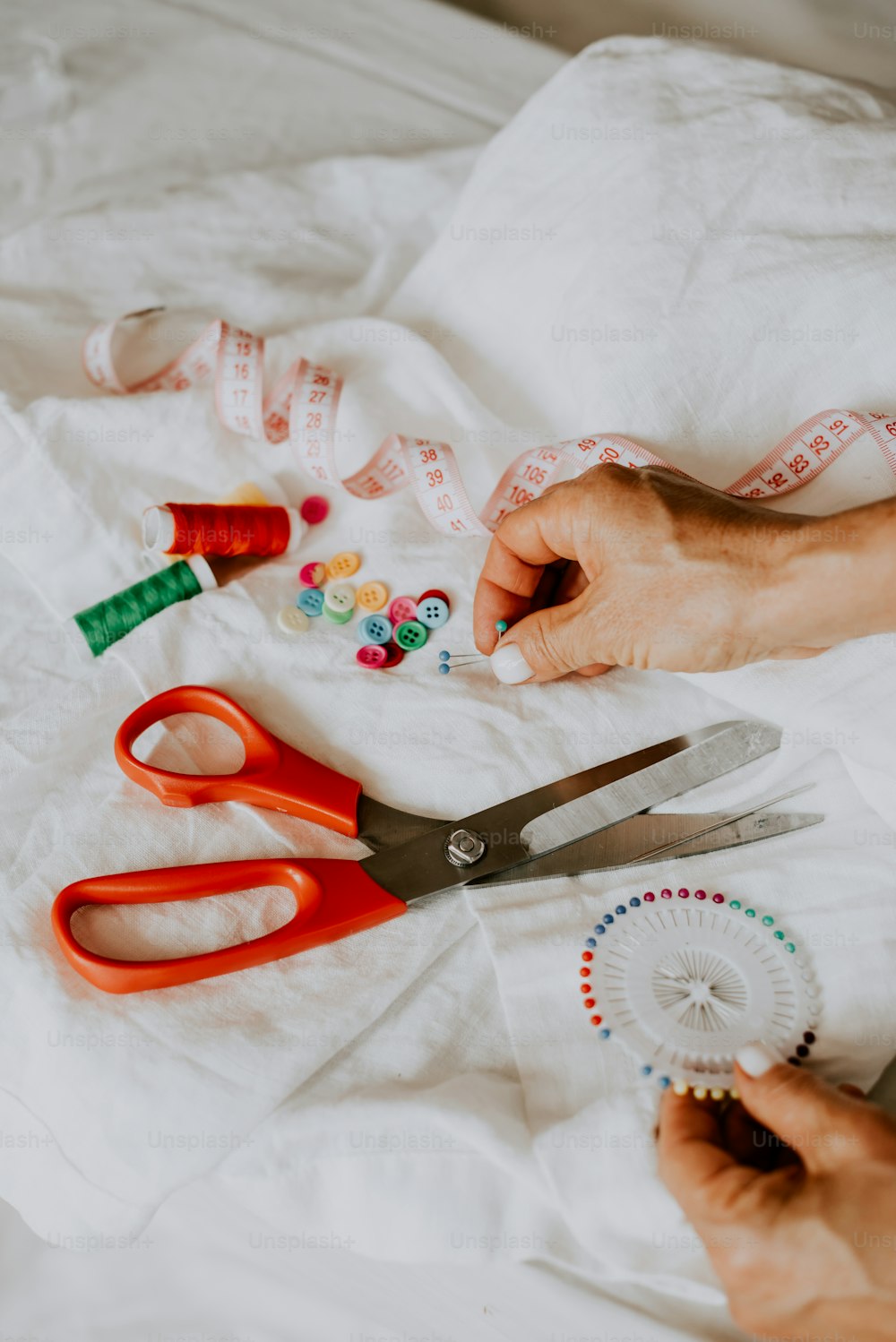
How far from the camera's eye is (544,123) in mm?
1395

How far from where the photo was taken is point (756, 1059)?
84 centimetres

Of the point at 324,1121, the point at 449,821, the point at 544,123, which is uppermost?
the point at 544,123

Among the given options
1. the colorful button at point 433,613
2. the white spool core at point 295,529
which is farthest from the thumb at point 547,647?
the white spool core at point 295,529

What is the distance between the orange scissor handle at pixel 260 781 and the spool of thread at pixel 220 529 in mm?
219

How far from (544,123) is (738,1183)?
1.32 metres

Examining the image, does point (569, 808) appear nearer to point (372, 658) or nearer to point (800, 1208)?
point (372, 658)

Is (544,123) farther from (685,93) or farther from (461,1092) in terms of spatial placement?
(461,1092)

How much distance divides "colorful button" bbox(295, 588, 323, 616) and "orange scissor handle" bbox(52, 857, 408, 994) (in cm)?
34

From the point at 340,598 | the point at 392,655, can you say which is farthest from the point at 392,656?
the point at 340,598

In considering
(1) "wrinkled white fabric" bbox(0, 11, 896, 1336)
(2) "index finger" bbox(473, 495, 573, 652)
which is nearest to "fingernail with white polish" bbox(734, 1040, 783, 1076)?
(1) "wrinkled white fabric" bbox(0, 11, 896, 1336)

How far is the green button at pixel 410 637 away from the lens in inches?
45.9

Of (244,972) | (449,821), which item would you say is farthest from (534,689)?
(244,972)

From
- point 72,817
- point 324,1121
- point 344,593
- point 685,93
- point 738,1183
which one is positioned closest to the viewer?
point 738,1183

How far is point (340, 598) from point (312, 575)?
55mm
